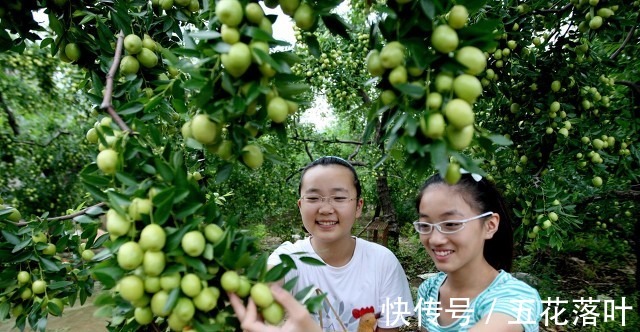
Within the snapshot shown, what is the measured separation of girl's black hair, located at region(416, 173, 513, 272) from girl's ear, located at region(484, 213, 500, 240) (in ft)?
0.12

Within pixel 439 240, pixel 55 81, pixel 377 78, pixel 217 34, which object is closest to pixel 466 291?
pixel 439 240

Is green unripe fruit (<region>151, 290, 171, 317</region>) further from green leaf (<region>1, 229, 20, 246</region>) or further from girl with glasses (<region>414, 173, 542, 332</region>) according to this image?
girl with glasses (<region>414, 173, 542, 332</region>)

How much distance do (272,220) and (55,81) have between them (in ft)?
13.2

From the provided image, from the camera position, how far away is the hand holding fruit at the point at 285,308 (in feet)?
2.74

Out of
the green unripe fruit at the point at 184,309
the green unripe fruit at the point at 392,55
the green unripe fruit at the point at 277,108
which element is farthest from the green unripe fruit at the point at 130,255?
the green unripe fruit at the point at 392,55

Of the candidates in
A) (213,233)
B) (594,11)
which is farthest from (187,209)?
(594,11)

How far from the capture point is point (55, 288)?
4.44ft

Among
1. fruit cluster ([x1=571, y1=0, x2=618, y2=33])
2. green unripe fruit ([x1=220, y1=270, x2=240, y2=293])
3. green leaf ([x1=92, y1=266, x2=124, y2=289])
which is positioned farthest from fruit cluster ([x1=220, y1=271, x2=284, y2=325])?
fruit cluster ([x1=571, y1=0, x2=618, y2=33])

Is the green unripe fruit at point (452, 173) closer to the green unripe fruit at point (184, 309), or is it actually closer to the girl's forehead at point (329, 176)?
the green unripe fruit at point (184, 309)

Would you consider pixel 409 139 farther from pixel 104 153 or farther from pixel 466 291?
pixel 466 291

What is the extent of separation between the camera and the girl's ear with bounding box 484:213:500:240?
1687 millimetres

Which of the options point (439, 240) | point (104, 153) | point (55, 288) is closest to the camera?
point (104, 153)

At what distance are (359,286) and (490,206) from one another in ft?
2.19

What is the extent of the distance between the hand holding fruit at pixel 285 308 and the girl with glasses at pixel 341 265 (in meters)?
0.86
